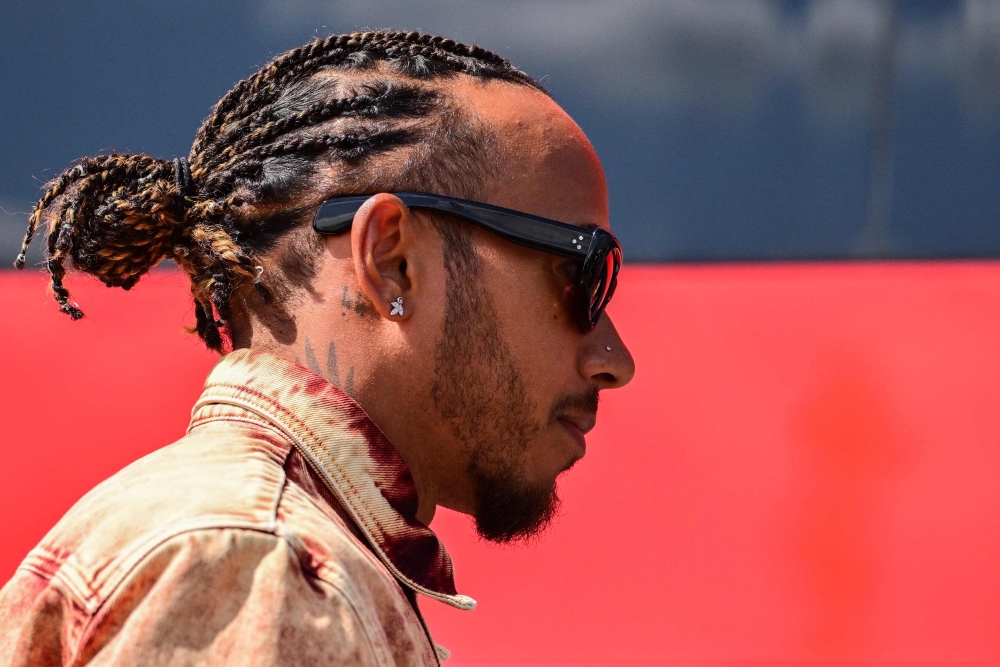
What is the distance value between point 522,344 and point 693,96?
1.60m

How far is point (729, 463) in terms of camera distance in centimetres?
236

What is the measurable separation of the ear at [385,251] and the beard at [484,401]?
0.06 meters

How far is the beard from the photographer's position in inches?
48.8

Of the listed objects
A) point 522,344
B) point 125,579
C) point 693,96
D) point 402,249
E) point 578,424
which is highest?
point 693,96

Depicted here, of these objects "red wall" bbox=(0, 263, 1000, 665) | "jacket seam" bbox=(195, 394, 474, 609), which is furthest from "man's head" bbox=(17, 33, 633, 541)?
"red wall" bbox=(0, 263, 1000, 665)

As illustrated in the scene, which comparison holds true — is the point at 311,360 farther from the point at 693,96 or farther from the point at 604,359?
the point at 693,96

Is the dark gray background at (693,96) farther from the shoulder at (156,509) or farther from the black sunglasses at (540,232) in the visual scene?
the shoulder at (156,509)

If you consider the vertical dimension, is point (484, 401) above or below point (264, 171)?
below

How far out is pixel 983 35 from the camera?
103 inches

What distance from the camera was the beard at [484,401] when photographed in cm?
124

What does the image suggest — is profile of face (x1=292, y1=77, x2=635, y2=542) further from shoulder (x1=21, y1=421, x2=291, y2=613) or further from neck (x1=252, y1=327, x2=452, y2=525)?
shoulder (x1=21, y1=421, x2=291, y2=613)

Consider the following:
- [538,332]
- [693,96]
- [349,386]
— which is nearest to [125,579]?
[349,386]

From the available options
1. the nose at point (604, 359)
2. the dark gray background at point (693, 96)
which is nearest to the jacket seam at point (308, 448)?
the nose at point (604, 359)

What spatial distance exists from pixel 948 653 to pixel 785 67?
4.85ft
